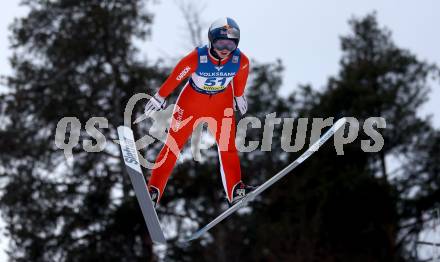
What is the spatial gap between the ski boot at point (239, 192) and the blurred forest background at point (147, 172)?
1241 centimetres

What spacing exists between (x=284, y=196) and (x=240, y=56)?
1646cm

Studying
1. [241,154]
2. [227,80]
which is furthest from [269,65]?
[227,80]

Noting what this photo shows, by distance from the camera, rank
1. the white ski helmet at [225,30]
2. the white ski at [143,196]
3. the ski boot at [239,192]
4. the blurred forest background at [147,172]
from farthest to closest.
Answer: the blurred forest background at [147,172], the ski boot at [239,192], the white ski helmet at [225,30], the white ski at [143,196]

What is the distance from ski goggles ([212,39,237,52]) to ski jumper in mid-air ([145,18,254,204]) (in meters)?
0.02

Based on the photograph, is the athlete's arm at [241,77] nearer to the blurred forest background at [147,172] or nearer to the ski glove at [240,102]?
the ski glove at [240,102]

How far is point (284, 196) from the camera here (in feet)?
77.4

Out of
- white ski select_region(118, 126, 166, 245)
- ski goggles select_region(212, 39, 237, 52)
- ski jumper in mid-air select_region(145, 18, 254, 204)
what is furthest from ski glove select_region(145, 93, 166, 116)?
ski goggles select_region(212, 39, 237, 52)

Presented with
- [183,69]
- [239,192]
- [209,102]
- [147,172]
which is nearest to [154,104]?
[183,69]

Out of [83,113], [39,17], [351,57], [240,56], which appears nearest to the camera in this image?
[240,56]

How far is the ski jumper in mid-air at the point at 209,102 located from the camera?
7.39m

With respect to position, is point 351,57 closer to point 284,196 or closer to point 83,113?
point 284,196

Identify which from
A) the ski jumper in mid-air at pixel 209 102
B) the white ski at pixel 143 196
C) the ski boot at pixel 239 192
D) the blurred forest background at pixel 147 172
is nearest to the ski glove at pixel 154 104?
the ski jumper in mid-air at pixel 209 102

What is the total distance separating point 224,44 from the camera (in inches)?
281

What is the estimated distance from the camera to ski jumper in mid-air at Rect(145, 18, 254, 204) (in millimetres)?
7392
